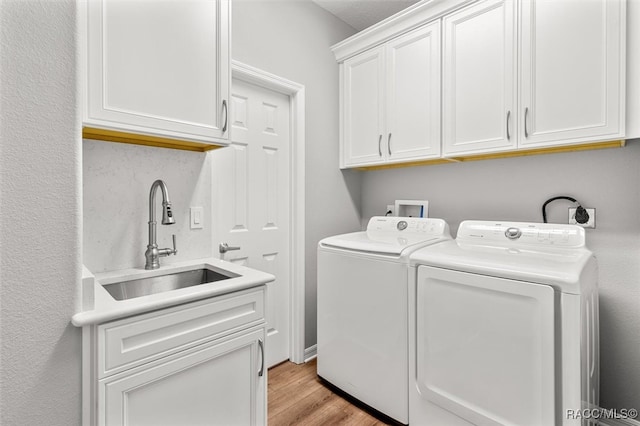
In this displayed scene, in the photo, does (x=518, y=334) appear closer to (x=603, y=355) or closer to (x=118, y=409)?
(x=603, y=355)

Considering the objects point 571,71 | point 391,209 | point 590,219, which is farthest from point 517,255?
point 391,209

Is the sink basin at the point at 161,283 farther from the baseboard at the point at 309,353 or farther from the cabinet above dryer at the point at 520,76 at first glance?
the cabinet above dryer at the point at 520,76

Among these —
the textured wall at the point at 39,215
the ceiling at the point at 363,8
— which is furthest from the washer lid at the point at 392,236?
the ceiling at the point at 363,8

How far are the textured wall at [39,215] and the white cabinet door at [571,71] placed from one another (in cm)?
202

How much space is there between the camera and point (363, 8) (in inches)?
98.0

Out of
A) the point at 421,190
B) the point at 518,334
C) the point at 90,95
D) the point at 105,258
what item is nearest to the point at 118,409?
the point at 105,258

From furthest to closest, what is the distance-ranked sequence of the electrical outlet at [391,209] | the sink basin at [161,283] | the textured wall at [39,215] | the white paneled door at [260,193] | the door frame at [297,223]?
the electrical outlet at [391,209], the door frame at [297,223], the white paneled door at [260,193], the sink basin at [161,283], the textured wall at [39,215]

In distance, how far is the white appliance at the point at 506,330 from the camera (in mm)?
1216

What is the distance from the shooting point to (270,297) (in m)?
2.31

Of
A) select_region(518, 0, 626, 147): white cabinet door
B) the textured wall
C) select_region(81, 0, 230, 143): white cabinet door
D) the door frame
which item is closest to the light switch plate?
select_region(81, 0, 230, 143): white cabinet door

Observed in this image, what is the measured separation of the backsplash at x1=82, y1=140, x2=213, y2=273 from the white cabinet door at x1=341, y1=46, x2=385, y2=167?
3.89 ft

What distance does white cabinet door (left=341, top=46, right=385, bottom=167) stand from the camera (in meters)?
2.39

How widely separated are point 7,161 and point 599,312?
8.57ft

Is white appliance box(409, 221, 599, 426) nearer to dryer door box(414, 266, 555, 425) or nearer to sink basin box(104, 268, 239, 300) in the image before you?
dryer door box(414, 266, 555, 425)
